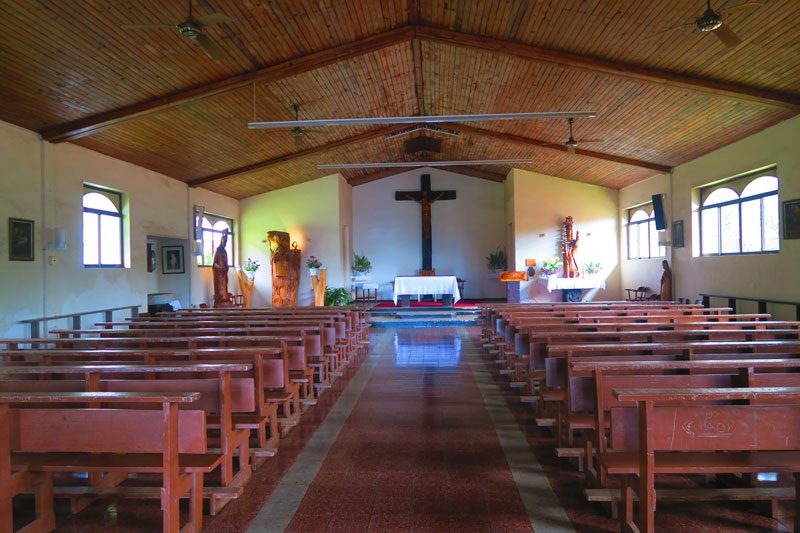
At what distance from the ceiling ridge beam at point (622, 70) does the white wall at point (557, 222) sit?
6.49 metres

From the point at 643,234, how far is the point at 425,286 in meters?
5.43

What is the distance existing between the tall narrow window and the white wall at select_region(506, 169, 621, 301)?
30.6 feet

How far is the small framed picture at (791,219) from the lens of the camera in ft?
21.3

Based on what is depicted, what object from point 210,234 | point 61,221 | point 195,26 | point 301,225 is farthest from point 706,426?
point 301,225

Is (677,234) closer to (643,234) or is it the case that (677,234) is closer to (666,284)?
(666,284)

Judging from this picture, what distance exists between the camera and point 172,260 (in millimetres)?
10695

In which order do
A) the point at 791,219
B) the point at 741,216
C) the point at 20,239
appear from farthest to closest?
the point at 741,216 < the point at 791,219 < the point at 20,239

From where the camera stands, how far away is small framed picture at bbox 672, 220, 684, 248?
31.6 ft

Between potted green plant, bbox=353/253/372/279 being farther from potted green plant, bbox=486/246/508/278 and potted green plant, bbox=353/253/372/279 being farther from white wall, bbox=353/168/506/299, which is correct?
potted green plant, bbox=486/246/508/278

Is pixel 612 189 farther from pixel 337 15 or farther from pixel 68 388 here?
pixel 68 388

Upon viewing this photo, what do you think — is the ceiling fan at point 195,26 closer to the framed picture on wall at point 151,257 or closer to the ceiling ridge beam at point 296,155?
the ceiling ridge beam at point 296,155

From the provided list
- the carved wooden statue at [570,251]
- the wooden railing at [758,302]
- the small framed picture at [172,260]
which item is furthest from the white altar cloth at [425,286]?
the wooden railing at [758,302]

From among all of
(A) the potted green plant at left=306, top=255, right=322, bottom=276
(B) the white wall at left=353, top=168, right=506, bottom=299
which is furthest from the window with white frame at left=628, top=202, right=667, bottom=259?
(A) the potted green plant at left=306, top=255, right=322, bottom=276

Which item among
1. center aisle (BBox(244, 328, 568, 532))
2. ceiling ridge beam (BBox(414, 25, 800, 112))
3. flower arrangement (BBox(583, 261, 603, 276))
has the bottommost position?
center aisle (BBox(244, 328, 568, 532))
